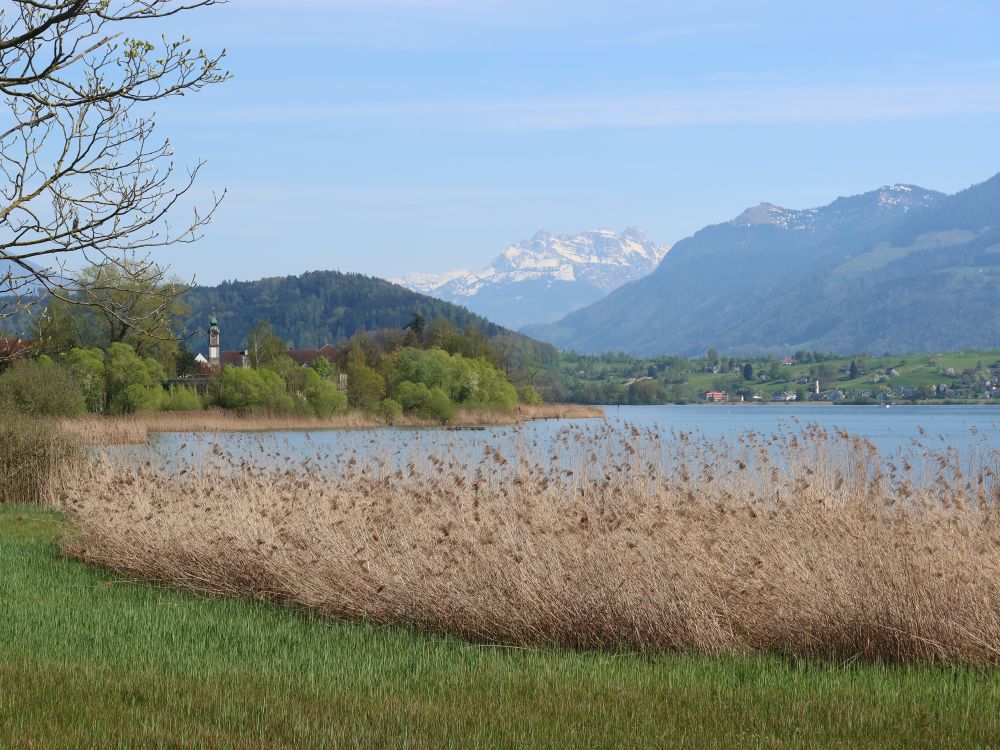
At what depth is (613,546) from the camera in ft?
36.7

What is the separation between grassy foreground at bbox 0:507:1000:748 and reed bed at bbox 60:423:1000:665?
451mm

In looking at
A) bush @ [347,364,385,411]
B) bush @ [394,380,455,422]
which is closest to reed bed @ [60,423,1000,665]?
bush @ [394,380,455,422]

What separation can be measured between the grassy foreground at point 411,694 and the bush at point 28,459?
1412 cm

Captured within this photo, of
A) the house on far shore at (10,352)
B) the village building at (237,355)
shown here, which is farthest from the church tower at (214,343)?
the house on far shore at (10,352)

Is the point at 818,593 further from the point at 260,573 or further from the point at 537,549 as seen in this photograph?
the point at 260,573

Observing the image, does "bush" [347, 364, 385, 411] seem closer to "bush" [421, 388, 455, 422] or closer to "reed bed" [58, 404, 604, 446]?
"bush" [421, 388, 455, 422]

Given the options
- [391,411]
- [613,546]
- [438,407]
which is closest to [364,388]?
[438,407]

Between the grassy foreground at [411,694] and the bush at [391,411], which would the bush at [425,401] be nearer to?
the bush at [391,411]

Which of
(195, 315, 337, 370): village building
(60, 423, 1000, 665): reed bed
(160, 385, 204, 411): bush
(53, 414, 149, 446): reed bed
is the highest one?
(195, 315, 337, 370): village building

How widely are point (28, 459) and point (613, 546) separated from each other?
17662mm

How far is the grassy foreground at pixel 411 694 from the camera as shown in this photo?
6957mm

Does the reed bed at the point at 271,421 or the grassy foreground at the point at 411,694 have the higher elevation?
the reed bed at the point at 271,421

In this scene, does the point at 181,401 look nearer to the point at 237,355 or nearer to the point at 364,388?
the point at 364,388

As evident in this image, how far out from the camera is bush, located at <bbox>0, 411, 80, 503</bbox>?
24156 millimetres
